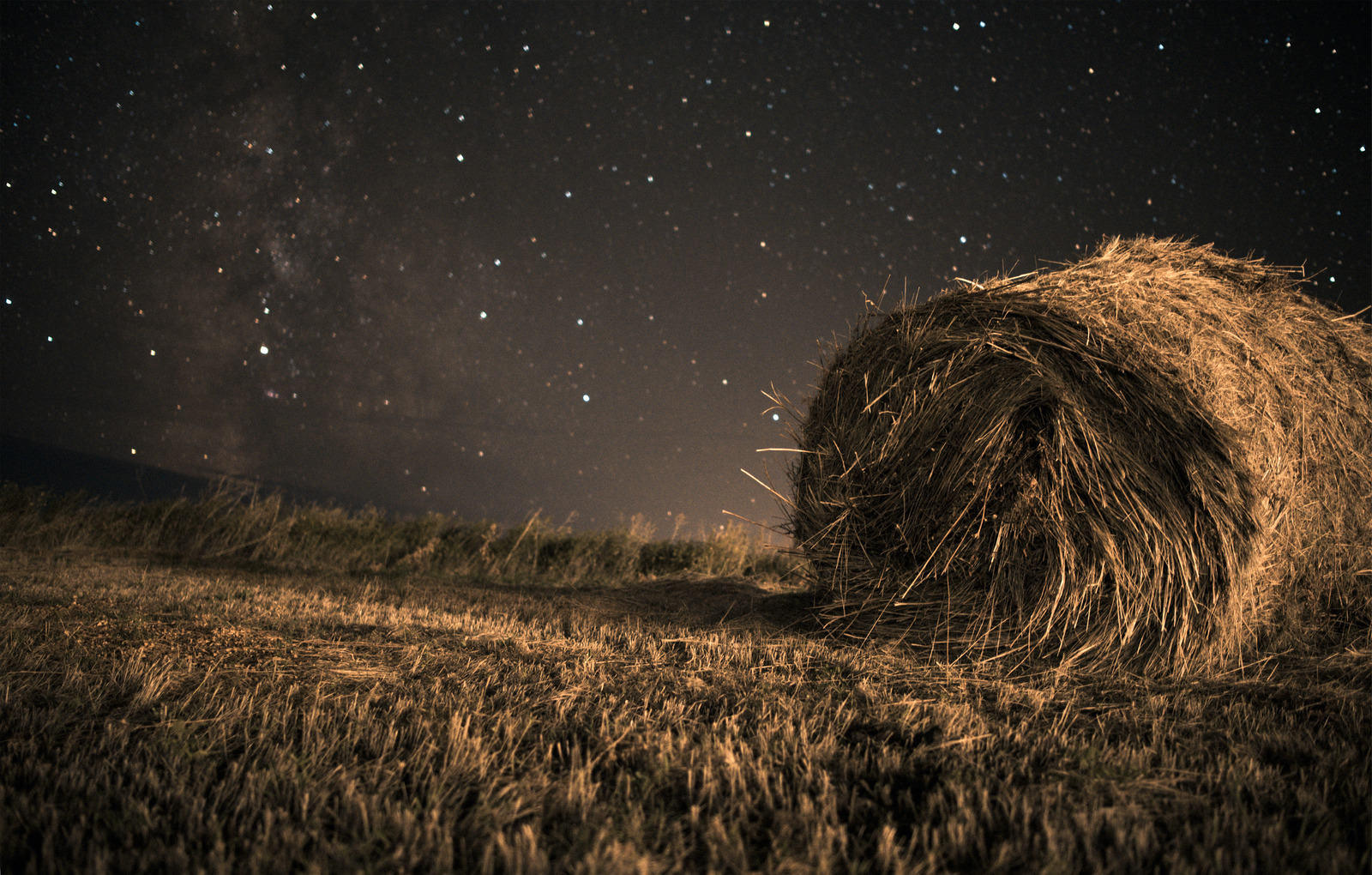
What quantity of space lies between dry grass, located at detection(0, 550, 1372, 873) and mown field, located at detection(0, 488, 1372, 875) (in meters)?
0.01

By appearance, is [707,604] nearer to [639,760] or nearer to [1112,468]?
[1112,468]

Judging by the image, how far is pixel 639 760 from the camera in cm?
201

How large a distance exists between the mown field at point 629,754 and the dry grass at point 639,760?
1cm

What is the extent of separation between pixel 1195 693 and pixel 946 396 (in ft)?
7.12

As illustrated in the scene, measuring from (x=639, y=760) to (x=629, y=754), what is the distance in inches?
1.6

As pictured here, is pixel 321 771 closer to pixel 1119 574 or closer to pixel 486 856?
pixel 486 856

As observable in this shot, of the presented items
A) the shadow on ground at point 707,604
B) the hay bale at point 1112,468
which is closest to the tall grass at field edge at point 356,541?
the shadow on ground at point 707,604

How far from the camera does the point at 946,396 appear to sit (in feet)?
14.4

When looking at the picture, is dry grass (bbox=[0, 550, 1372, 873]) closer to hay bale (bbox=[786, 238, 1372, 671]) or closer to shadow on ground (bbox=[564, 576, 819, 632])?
hay bale (bbox=[786, 238, 1372, 671])

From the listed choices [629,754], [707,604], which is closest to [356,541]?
[707,604]

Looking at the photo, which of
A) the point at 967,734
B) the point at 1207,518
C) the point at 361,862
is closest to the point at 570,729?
the point at 361,862

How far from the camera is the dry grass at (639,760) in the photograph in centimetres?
149

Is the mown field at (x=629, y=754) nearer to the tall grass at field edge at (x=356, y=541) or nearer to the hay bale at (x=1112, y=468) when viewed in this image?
the hay bale at (x=1112, y=468)

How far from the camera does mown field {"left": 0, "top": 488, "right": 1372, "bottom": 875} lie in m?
1.49
